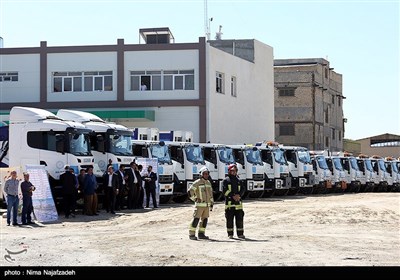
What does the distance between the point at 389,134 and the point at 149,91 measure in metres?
56.4

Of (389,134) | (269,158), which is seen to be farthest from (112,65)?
(389,134)

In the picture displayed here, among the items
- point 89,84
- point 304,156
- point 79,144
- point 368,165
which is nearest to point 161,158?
point 79,144

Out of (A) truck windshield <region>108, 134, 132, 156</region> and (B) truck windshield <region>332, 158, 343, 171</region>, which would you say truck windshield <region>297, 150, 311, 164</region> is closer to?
(B) truck windshield <region>332, 158, 343, 171</region>

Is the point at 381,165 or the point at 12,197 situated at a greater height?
the point at 381,165

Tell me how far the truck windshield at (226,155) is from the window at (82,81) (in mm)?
17728

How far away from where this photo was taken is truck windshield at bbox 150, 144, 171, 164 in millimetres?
29703

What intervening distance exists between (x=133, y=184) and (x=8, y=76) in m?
27.7

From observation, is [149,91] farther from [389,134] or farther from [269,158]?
[389,134]

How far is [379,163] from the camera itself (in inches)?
1919

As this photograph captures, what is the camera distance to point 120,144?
27.7 metres

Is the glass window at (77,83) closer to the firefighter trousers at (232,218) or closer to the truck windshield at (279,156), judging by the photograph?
the truck windshield at (279,156)

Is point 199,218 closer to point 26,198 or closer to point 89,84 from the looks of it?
point 26,198

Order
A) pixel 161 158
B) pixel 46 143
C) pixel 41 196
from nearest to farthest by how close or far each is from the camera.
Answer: pixel 41 196 < pixel 46 143 < pixel 161 158

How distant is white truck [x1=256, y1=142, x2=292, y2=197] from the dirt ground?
11.3m
